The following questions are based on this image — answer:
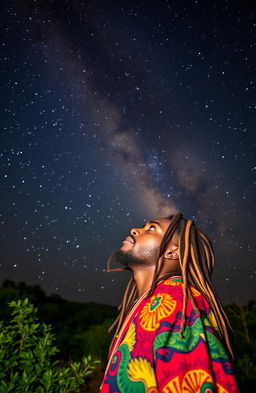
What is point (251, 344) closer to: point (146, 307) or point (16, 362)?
point (16, 362)

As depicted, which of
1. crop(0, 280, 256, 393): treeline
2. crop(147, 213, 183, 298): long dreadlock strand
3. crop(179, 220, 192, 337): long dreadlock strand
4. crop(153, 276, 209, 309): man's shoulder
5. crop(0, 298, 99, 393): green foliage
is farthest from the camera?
crop(0, 280, 256, 393): treeline

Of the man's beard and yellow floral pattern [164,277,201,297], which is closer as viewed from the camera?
yellow floral pattern [164,277,201,297]

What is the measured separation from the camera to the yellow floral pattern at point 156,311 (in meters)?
1.42

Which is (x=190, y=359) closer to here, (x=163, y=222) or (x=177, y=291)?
(x=177, y=291)

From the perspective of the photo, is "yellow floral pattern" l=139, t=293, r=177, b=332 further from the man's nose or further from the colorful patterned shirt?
the man's nose

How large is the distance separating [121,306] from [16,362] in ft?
4.45

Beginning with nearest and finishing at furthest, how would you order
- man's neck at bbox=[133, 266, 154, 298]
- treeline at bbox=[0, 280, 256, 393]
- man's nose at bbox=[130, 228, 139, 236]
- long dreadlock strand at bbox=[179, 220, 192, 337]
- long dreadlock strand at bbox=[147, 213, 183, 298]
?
long dreadlock strand at bbox=[179, 220, 192, 337] → long dreadlock strand at bbox=[147, 213, 183, 298] → man's neck at bbox=[133, 266, 154, 298] → man's nose at bbox=[130, 228, 139, 236] → treeline at bbox=[0, 280, 256, 393]

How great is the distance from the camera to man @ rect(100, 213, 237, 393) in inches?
48.7

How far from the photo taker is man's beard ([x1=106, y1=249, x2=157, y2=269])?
6.73 ft

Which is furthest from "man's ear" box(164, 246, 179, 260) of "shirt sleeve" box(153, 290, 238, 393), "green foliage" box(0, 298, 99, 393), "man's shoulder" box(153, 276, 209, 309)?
"green foliage" box(0, 298, 99, 393)

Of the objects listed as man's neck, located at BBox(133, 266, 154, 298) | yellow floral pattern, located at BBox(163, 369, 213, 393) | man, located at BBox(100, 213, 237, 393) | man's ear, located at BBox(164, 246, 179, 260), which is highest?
man's ear, located at BBox(164, 246, 179, 260)

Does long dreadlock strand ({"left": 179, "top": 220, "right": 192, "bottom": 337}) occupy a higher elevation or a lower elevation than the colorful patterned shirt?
higher

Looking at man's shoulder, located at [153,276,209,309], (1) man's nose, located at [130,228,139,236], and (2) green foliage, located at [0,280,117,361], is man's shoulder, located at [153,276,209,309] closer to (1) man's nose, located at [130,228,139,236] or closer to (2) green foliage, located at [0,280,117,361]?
(1) man's nose, located at [130,228,139,236]

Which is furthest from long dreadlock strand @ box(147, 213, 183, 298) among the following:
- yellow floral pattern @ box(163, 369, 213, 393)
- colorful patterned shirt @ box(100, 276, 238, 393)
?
yellow floral pattern @ box(163, 369, 213, 393)
